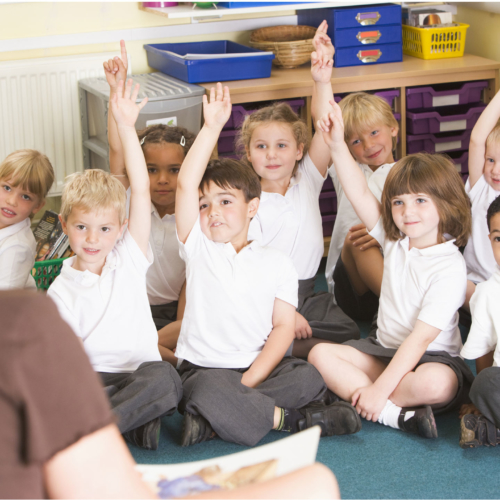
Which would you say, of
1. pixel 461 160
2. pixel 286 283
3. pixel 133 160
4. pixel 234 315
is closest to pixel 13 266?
pixel 133 160

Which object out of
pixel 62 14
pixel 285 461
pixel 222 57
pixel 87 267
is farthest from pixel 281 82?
pixel 285 461

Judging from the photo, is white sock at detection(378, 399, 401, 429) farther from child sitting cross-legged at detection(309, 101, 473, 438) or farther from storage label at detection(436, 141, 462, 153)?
storage label at detection(436, 141, 462, 153)

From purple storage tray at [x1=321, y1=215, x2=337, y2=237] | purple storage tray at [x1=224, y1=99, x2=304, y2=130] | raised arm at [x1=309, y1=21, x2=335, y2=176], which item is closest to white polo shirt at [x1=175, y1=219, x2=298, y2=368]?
raised arm at [x1=309, y1=21, x2=335, y2=176]

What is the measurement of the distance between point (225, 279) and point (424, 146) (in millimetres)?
1275

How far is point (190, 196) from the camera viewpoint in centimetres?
157

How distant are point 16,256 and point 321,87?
0.97 metres

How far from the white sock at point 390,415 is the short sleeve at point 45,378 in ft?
3.69

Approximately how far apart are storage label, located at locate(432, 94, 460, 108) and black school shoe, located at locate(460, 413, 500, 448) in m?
1.39

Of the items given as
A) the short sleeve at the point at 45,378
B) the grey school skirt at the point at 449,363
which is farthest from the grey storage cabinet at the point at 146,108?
the short sleeve at the point at 45,378

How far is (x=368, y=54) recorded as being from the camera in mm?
2598

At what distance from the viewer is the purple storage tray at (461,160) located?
2.59 m

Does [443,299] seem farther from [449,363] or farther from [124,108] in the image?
[124,108]

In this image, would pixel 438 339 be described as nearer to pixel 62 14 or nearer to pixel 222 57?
pixel 222 57

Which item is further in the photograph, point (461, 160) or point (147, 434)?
point (461, 160)
